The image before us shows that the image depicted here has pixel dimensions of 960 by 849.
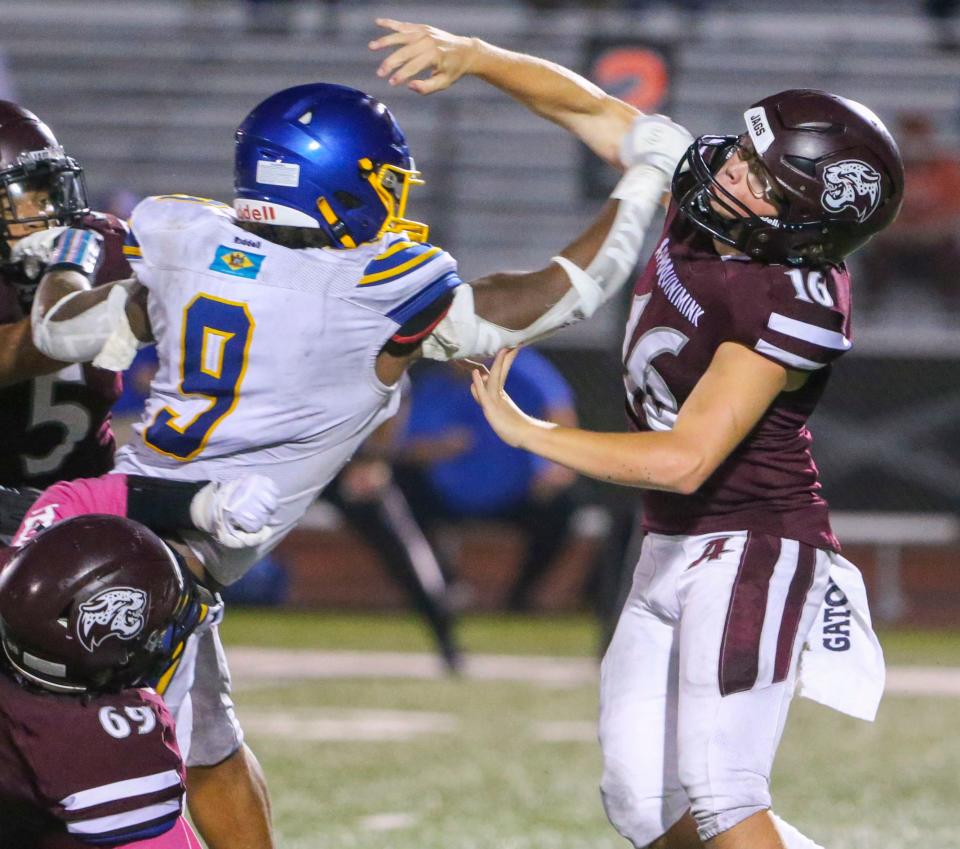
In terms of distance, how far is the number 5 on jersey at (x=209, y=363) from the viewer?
2855mm

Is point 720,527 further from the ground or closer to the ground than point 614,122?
closer to the ground

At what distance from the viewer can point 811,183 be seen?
2.82 m

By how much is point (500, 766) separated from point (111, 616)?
2.67m

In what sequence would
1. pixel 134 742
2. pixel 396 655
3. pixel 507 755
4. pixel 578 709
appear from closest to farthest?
1. pixel 134 742
2. pixel 507 755
3. pixel 578 709
4. pixel 396 655

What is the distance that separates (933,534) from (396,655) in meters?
3.17

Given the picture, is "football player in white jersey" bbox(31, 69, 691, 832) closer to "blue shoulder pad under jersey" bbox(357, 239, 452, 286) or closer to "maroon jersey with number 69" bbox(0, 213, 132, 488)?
"blue shoulder pad under jersey" bbox(357, 239, 452, 286)

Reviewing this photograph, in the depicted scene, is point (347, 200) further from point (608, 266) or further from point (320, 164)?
point (608, 266)

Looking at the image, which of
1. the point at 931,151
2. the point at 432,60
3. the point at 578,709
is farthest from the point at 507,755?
the point at 931,151

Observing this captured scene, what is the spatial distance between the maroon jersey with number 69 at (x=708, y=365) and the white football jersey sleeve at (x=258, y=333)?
0.41 metres

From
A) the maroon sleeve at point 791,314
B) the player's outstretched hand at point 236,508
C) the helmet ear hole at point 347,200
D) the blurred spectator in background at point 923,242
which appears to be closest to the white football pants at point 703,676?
the maroon sleeve at point 791,314

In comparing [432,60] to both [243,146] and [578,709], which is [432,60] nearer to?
[243,146]

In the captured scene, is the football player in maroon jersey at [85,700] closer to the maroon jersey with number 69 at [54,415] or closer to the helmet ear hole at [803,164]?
the maroon jersey with number 69 at [54,415]

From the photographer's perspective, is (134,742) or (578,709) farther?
(578,709)

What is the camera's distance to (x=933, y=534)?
888 centimetres
